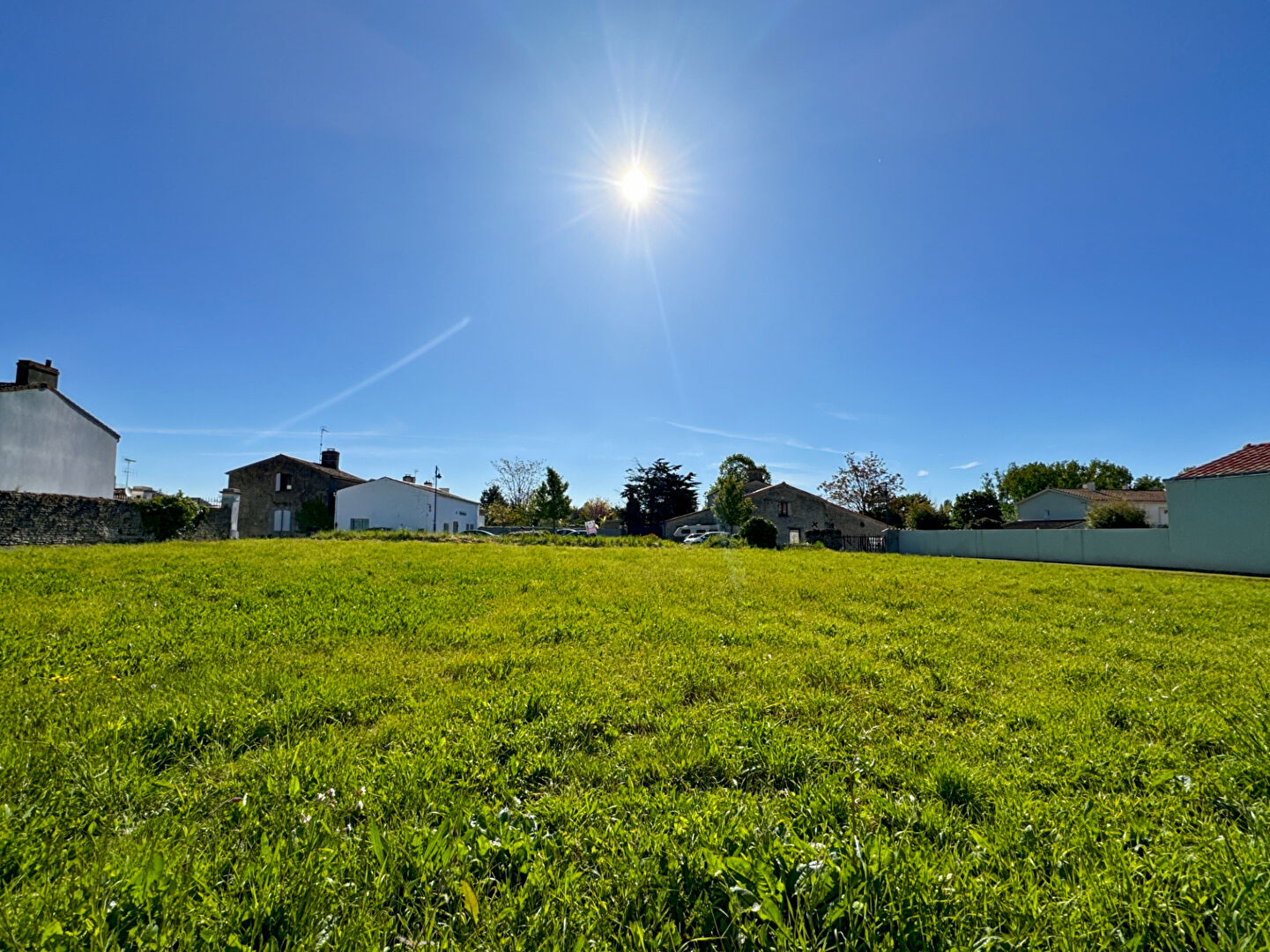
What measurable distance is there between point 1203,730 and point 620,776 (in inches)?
153

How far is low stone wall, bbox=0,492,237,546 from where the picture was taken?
15359 mm

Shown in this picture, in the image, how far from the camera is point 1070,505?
45.0 metres

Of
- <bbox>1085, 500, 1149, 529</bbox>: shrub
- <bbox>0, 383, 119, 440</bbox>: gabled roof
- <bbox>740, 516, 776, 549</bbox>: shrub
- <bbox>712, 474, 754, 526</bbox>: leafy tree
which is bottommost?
<bbox>740, 516, 776, 549</bbox>: shrub

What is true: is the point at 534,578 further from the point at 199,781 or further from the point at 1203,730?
the point at 1203,730

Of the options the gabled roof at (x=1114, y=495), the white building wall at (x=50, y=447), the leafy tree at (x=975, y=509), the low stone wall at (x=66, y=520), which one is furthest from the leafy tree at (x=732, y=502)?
the white building wall at (x=50, y=447)

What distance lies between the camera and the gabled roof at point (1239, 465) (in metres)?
20.9

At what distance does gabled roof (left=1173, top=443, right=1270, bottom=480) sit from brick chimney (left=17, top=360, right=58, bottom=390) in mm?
49441

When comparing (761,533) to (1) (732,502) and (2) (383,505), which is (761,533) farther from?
(2) (383,505)

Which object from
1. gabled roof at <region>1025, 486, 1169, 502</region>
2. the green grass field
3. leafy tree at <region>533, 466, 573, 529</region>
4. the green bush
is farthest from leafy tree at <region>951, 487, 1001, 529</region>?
the green bush

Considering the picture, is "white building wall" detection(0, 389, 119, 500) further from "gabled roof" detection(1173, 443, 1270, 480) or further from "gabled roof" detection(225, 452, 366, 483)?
"gabled roof" detection(1173, 443, 1270, 480)

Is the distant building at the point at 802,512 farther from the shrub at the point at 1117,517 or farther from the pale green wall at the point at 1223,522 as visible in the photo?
the pale green wall at the point at 1223,522

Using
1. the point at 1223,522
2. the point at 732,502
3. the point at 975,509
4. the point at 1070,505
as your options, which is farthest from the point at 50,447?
the point at 1070,505

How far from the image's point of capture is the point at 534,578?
31.9 ft

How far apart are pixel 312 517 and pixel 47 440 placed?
64.0 ft
